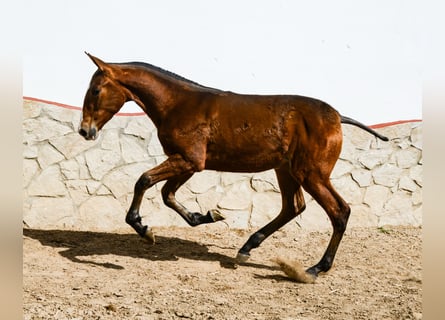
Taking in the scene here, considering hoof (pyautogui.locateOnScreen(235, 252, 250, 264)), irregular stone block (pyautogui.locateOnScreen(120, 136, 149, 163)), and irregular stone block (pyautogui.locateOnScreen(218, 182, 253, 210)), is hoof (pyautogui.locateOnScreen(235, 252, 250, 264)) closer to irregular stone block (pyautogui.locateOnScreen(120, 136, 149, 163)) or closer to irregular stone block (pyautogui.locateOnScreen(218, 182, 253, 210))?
irregular stone block (pyautogui.locateOnScreen(218, 182, 253, 210))

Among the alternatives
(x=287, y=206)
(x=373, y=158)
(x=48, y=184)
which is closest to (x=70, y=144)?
(x=48, y=184)

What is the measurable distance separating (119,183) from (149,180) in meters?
1.59

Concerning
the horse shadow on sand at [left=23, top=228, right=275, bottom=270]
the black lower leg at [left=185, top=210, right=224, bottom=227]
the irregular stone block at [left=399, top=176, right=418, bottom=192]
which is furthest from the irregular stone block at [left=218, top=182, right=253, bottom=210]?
the irregular stone block at [left=399, top=176, right=418, bottom=192]

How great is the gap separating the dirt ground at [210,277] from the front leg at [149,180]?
43 centimetres

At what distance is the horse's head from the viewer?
6.09m

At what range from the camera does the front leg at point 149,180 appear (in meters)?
5.88

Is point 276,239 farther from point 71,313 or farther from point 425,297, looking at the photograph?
point 425,297

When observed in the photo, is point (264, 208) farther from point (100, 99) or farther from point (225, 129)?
point (100, 99)

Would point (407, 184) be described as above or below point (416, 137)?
below

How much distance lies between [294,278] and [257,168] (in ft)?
3.55

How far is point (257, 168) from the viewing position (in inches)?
248

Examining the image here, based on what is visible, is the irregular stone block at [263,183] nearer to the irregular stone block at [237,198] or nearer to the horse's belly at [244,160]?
the irregular stone block at [237,198]

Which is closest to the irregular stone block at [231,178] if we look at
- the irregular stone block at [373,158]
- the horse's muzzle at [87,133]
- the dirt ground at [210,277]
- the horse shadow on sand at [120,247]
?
the dirt ground at [210,277]

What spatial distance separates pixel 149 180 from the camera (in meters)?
5.89
